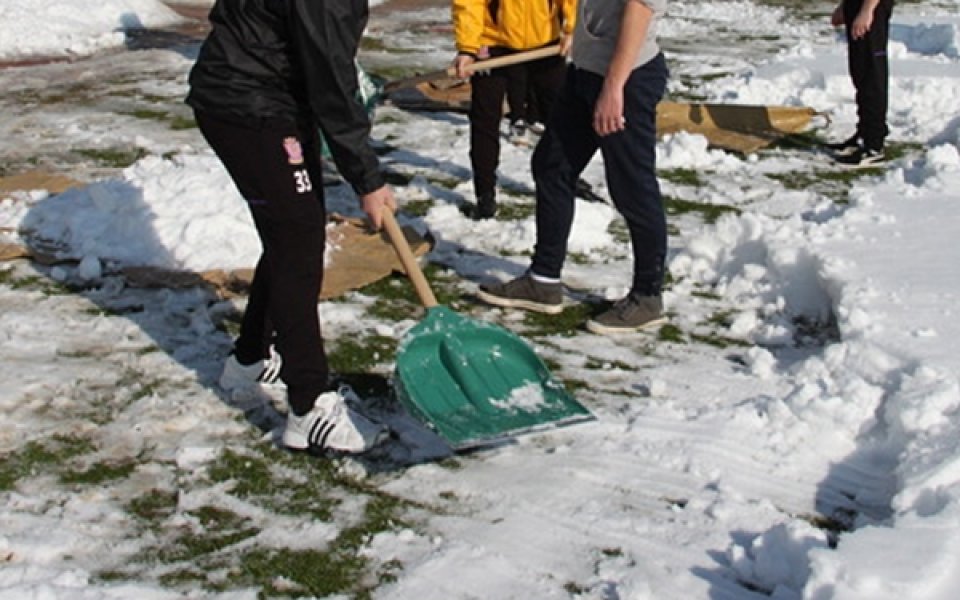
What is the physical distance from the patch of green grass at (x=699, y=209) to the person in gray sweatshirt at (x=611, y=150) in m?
1.64

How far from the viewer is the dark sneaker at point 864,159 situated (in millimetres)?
7355

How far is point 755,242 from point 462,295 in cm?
137

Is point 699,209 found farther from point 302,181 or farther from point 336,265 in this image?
point 302,181

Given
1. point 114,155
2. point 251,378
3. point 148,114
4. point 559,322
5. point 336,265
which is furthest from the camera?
point 148,114

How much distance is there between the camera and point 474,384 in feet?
12.0

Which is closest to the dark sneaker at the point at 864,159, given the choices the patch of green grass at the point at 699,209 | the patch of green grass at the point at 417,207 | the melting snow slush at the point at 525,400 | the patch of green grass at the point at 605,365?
the patch of green grass at the point at 699,209

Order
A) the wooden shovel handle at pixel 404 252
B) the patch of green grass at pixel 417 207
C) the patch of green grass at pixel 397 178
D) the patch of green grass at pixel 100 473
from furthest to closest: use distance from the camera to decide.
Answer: the patch of green grass at pixel 397 178 < the patch of green grass at pixel 417 207 < the wooden shovel handle at pixel 404 252 < the patch of green grass at pixel 100 473

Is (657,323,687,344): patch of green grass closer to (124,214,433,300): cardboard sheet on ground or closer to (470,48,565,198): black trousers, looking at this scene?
(124,214,433,300): cardboard sheet on ground

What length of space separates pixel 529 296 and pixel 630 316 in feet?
1.49

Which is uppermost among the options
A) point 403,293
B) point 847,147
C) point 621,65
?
point 621,65

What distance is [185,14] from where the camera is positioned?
14883 mm

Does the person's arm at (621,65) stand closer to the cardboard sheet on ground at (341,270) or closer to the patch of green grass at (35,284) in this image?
the cardboard sheet on ground at (341,270)

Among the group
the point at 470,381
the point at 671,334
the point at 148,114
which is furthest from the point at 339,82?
the point at 148,114

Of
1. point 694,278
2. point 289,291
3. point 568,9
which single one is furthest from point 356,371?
point 568,9
